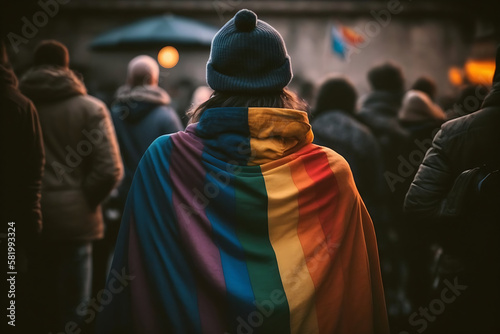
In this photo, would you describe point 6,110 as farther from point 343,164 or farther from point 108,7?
point 108,7

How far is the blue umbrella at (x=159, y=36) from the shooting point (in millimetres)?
10195

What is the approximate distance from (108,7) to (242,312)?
13764 mm

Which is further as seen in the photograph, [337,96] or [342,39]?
[342,39]

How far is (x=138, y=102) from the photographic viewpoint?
5484 mm

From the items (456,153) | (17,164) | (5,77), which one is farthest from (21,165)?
(456,153)

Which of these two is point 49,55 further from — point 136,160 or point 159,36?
point 159,36

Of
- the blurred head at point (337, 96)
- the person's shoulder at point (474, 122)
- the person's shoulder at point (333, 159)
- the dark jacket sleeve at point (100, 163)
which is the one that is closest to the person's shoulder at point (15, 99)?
the dark jacket sleeve at point (100, 163)

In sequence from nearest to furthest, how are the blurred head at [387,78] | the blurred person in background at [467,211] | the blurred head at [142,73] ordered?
the blurred person in background at [467,211] → the blurred head at [142,73] → the blurred head at [387,78]

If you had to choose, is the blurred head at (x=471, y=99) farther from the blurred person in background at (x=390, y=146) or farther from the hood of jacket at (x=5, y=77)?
the hood of jacket at (x=5, y=77)

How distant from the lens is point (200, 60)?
1511 cm

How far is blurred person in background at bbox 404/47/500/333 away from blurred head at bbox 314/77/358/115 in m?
2.17

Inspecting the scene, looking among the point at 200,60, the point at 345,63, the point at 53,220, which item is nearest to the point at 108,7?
the point at 200,60

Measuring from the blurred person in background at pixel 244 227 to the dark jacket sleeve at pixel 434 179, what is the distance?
3.26 ft

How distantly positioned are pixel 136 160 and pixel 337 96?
1.97 metres
